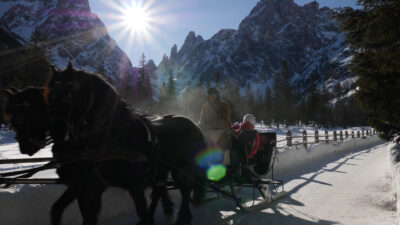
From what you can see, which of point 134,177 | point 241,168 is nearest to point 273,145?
point 241,168

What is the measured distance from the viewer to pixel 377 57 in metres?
5.87

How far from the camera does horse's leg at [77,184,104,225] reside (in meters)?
2.94

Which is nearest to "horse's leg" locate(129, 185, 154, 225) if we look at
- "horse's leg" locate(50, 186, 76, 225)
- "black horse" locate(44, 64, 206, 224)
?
"black horse" locate(44, 64, 206, 224)

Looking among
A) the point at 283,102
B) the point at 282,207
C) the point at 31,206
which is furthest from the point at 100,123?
the point at 283,102

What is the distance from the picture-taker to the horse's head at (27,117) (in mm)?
2885

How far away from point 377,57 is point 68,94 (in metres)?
6.24

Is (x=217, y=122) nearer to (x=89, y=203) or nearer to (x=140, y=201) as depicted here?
(x=140, y=201)

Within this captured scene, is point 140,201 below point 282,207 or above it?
above

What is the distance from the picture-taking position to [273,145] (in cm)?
651

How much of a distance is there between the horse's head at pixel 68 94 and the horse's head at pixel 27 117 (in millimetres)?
200

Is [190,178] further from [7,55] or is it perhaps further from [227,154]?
[7,55]

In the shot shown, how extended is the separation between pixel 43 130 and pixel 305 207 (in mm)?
5190

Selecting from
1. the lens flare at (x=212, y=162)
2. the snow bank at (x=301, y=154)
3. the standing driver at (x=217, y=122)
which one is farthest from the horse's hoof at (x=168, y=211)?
the snow bank at (x=301, y=154)

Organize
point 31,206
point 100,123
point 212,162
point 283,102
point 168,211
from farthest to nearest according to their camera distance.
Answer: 1. point 283,102
2. point 212,162
3. point 168,211
4. point 31,206
5. point 100,123
